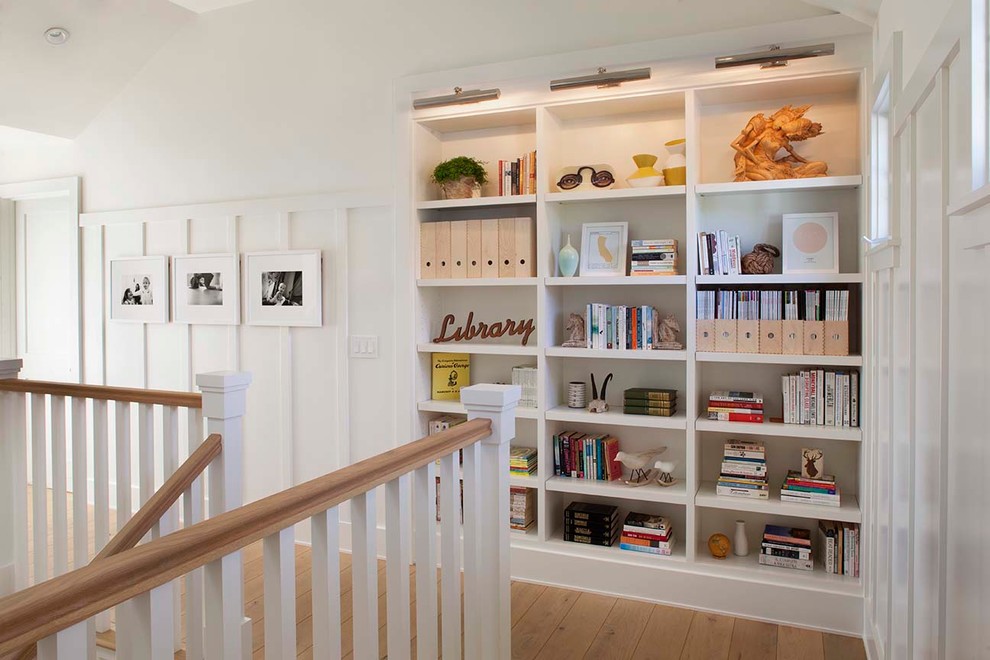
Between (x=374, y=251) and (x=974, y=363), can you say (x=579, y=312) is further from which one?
(x=974, y=363)

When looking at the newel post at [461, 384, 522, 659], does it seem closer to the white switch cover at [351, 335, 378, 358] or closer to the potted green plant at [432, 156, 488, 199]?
the potted green plant at [432, 156, 488, 199]

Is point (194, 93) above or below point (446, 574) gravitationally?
above

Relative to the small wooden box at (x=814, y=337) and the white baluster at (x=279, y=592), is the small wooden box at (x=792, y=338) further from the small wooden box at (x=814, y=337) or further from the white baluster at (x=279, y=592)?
the white baluster at (x=279, y=592)

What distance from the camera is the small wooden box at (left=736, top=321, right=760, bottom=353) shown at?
2.89 metres

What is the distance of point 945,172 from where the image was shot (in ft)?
4.33

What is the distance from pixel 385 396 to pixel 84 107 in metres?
2.81

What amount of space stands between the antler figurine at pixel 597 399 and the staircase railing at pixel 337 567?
1267 millimetres

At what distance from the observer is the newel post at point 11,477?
9.68 feet

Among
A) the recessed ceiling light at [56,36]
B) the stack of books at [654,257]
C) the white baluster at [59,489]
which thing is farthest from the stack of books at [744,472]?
the recessed ceiling light at [56,36]

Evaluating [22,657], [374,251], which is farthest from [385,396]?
[22,657]

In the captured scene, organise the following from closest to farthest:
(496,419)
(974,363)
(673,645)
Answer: (974,363), (496,419), (673,645)

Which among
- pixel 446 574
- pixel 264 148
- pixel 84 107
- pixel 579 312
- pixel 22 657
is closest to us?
pixel 446 574

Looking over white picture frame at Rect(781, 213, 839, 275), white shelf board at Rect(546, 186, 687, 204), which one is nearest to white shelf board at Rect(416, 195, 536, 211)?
white shelf board at Rect(546, 186, 687, 204)

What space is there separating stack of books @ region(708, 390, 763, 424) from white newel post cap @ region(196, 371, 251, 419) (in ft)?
6.28
